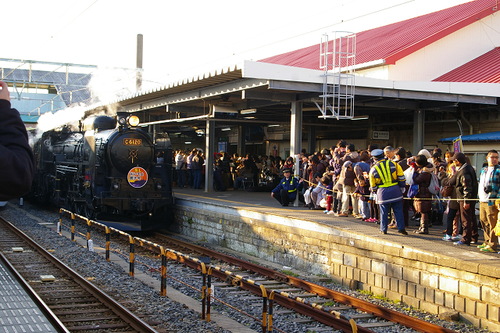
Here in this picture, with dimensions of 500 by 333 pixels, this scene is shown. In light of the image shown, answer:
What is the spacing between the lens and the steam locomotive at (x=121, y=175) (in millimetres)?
14430

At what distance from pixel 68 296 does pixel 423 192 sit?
6.82 metres

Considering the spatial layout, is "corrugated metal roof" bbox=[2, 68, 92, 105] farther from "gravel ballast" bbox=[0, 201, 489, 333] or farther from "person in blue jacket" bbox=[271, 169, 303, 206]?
"gravel ballast" bbox=[0, 201, 489, 333]

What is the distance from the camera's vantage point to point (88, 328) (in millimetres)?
6469

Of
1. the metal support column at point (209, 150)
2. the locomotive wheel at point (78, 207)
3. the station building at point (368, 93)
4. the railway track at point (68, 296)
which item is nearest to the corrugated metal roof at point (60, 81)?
the station building at point (368, 93)

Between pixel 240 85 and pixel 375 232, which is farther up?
pixel 240 85

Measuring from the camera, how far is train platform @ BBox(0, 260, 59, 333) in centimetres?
596

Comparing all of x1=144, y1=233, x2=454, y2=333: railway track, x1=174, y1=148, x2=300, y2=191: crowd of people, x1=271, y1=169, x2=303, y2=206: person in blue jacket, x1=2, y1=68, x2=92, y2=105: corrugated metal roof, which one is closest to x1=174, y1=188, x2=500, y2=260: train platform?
x1=271, y1=169, x2=303, y2=206: person in blue jacket

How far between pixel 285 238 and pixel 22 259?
5914 mm

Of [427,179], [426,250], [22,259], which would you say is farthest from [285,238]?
[22,259]

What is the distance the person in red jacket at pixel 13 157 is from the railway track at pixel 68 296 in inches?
181

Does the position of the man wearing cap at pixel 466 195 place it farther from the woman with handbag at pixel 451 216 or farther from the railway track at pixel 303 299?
the railway track at pixel 303 299

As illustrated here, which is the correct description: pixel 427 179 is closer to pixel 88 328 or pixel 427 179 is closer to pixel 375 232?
pixel 375 232

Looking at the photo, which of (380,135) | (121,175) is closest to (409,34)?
(380,135)

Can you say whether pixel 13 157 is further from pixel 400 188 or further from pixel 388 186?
pixel 400 188
